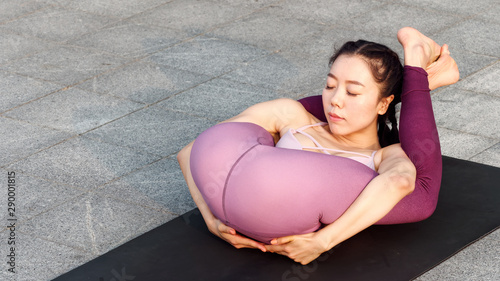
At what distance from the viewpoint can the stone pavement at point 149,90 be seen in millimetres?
4438

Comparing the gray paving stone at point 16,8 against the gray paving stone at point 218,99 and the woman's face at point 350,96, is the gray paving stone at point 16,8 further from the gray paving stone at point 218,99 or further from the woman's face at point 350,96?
the woman's face at point 350,96

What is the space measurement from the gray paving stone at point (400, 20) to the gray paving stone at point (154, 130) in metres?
2.34

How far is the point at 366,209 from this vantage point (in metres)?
3.73

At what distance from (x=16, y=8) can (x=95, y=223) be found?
421cm

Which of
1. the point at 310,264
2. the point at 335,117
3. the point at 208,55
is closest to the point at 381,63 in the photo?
the point at 335,117

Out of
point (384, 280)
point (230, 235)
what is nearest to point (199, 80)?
point (230, 235)

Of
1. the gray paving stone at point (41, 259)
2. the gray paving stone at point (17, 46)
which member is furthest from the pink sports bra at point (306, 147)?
the gray paving stone at point (17, 46)

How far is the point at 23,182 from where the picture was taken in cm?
482

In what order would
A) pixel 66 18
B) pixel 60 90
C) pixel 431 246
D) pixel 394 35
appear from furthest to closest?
pixel 66 18, pixel 394 35, pixel 60 90, pixel 431 246

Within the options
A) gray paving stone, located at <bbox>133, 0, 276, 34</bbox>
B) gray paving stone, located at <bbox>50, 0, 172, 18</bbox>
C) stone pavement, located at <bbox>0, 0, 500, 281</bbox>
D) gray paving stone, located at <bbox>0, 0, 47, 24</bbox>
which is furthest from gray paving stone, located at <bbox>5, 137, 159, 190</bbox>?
gray paving stone, located at <bbox>0, 0, 47, 24</bbox>

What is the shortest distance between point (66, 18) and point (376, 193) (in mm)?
4743

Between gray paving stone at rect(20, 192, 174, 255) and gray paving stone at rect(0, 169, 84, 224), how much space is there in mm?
59

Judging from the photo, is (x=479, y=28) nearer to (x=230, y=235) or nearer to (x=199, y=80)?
(x=199, y=80)

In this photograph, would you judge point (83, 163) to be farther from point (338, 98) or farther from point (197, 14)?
point (197, 14)
